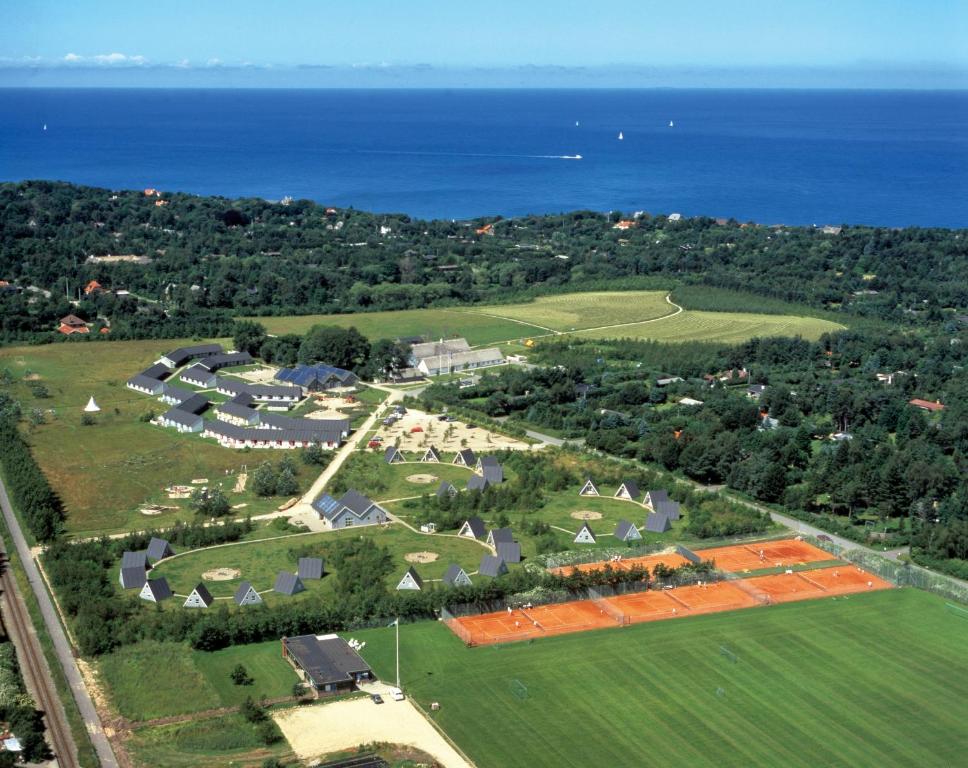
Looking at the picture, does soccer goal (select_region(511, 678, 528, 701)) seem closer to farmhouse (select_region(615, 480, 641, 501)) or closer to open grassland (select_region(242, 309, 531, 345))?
farmhouse (select_region(615, 480, 641, 501))

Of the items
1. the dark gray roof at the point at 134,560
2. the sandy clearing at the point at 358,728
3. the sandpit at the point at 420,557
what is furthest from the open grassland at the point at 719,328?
the sandy clearing at the point at 358,728

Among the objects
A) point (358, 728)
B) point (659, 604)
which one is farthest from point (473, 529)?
point (358, 728)

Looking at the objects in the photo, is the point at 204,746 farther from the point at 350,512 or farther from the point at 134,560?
the point at 350,512

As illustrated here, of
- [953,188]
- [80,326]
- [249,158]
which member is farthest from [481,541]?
[249,158]

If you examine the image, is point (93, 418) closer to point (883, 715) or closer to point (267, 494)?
point (267, 494)

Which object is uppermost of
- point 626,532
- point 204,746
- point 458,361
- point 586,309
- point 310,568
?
point 204,746

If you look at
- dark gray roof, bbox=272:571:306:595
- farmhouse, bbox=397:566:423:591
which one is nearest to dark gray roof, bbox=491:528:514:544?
farmhouse, bbox=397:566:423:591
